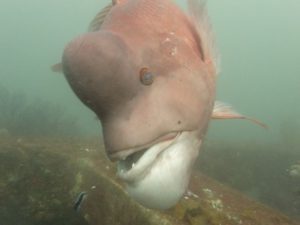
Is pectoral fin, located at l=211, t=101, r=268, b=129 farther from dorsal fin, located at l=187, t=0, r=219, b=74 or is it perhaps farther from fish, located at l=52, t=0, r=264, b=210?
fish, located at l=52, t=0, r=264, b=210

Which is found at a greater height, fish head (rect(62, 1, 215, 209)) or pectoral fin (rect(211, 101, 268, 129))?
fish head (rect(62, 1, 215, 209))

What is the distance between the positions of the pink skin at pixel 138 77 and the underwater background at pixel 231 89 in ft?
1.79

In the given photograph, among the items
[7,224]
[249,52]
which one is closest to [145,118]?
[7,224]

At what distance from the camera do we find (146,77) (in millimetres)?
1839

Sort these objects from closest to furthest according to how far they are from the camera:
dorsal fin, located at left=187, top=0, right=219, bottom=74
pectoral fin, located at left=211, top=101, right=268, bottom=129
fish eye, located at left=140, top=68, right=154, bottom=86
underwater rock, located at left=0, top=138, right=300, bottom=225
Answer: fish eye, located at left=140, top=68, right=154, bottom=86
dorsal fin, located at left=187, top=0, right=219, bottom=74
pectoral fin, located at left=211, top=101, right=268, bottom=129
underwater rock, located at left=0, top=138, right=300, bottom=225

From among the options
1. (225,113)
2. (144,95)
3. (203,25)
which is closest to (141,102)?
(144,95)

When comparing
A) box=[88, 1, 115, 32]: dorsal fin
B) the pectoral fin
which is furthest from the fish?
the pectoral fin

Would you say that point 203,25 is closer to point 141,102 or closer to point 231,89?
point 141,102

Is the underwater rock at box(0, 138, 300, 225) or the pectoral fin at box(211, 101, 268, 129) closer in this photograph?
the pectoral fin at box(211, 101, 268, 129)

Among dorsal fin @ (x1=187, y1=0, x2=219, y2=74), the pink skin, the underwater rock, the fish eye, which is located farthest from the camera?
the underwater rock

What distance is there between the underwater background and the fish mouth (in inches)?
26.3

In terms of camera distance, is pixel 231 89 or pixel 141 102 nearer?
pixel 141 102

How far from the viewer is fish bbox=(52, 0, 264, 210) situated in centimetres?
170

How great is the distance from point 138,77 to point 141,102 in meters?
0.12
